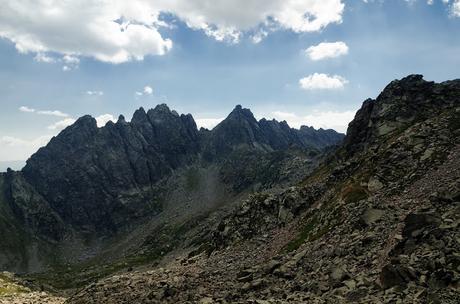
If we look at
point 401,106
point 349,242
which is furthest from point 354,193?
point 401,106

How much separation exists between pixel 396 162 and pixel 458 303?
38379mm

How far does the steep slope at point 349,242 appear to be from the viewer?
2833cm

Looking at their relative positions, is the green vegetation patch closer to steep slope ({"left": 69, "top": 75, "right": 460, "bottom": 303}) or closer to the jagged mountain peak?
steep slope ({"left": 69, "top": 75, "right": 460, "bottom": 303})

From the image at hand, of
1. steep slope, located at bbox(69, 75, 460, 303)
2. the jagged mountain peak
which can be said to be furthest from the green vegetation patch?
the jagged mountain peak

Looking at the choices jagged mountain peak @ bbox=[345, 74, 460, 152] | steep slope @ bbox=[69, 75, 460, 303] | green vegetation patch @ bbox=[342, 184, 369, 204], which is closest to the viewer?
steep slope @ bbox=[69, 75, 460, 303]

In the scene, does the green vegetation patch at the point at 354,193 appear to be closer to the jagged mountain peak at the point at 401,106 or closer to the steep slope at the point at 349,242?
the steep slope at the point at 349,242

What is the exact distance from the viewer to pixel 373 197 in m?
50.7

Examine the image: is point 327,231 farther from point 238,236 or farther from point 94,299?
point 94,299

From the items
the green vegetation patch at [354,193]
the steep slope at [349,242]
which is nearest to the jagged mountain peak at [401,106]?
the steep slope at [349,242]

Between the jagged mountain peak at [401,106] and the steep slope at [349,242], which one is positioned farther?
the jagged mountain peak at [401,106]

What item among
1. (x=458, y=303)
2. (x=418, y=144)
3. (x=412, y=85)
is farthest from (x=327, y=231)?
(x=412, y=85)

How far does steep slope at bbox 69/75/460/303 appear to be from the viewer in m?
28.3

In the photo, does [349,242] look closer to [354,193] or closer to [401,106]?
[354,193]

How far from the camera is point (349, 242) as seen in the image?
40094mm
